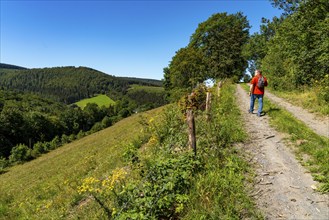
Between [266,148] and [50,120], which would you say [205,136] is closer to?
[266,148]

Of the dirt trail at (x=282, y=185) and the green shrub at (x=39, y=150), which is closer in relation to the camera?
the dirt trail at (x=282, y=185)

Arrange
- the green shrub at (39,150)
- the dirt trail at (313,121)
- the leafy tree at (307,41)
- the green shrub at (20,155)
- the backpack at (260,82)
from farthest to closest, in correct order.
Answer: the green shrub at (39,150) < the green shrub at (20,155) < the leafy tree at (307,41) < the backpack at (260,82) < the dirt trail at (313,121)

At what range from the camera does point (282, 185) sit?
558cm

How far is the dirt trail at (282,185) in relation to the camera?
15.2 ft

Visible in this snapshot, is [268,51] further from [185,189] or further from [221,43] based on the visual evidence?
[185,189]

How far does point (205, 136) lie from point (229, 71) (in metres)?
40.5

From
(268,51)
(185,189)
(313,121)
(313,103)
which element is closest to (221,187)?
(185,189)

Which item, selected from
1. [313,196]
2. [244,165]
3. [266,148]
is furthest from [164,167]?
[266,148]

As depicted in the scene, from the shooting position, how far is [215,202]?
482cm

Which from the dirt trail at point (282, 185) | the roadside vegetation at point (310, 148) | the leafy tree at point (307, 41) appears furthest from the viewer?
the leafy tree at point (307, 41)

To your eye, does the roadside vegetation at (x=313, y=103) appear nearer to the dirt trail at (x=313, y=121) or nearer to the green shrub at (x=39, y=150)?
the dirt trail at (x=313, y=121)

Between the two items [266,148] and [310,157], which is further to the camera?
[266,148]

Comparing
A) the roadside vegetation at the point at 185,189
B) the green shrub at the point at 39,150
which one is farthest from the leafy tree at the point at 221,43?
the green shrub at the point at 39,150

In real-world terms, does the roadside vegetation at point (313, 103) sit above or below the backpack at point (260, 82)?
below
